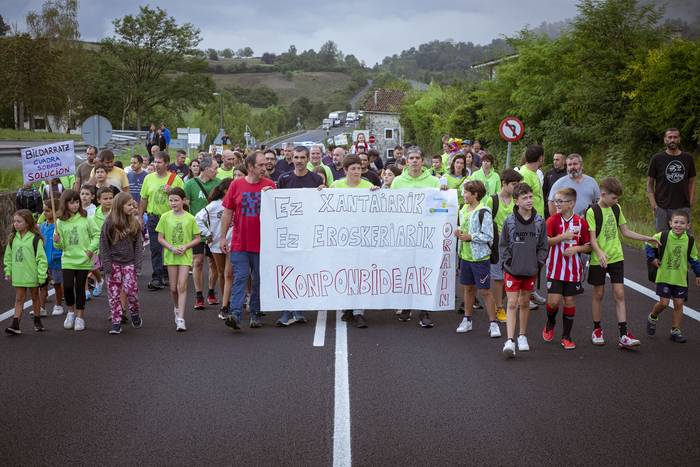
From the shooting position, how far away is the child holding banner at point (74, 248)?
1011cm

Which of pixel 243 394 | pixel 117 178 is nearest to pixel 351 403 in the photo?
pixel 243 394

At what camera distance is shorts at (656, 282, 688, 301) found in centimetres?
913

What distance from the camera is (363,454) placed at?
5734 mm

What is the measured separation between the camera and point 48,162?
40.8 ft

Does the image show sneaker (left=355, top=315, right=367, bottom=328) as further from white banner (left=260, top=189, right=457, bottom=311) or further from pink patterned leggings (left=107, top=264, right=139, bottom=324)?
pink patterned leggings (left=107, top=264, right=139, bottom=324)

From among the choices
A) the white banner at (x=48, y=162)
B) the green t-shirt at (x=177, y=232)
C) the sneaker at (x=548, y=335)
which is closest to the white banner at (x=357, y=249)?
the green t-shirt at (x=177, y=232)

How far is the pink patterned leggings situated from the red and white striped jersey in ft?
15.5

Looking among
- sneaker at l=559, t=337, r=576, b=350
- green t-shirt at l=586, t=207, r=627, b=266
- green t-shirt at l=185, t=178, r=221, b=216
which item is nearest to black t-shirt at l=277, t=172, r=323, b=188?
green t-shirt at l=185, t=178, r=221, b=216

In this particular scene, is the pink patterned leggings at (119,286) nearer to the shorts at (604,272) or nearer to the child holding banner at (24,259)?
the child holding banner at (24,259)

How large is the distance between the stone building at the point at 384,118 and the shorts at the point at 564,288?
113 meters

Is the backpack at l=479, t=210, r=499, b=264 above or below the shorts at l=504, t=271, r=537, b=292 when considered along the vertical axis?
above

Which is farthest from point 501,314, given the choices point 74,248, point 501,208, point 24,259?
point 24,259

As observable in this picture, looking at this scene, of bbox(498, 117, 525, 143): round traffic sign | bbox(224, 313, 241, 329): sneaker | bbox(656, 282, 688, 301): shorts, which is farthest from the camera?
bbox(498, 117, 525, 143): round traffic sign

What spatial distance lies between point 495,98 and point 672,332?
31.9 meters
